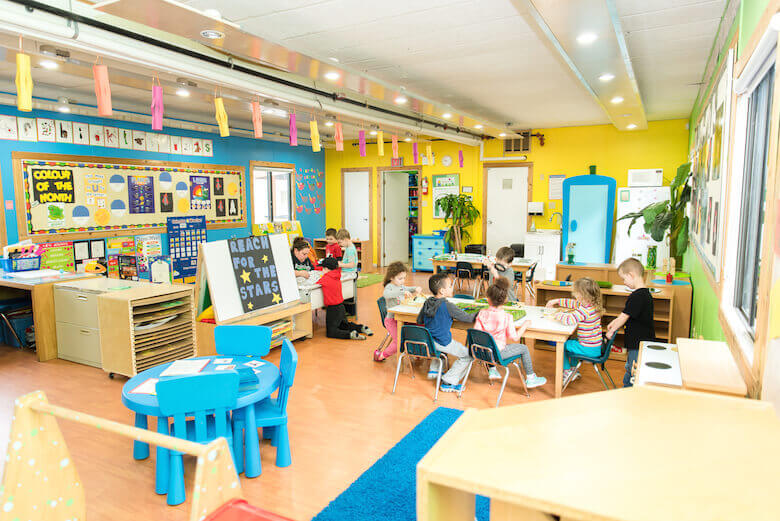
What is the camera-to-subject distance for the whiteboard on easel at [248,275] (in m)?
4.97

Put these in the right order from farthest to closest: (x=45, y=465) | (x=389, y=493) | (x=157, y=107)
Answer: (x=157, y=107)
(x=389, y=493)
(x=45, y=465)

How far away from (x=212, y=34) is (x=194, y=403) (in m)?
2.39

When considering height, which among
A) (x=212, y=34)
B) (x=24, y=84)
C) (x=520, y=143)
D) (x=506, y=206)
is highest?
(x=520, y=143)

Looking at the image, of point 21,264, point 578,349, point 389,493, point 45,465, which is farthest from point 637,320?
point 21,264

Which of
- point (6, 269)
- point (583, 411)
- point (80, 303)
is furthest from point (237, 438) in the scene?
point (6, 269)

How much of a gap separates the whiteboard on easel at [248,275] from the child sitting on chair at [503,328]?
2.36 metres

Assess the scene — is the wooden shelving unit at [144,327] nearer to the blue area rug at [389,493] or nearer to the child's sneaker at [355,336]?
the child's sneaker at [355,336]

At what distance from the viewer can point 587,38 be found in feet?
12.1

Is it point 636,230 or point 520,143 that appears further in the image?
point 520,143

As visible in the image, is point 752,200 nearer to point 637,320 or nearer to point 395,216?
point 637,320

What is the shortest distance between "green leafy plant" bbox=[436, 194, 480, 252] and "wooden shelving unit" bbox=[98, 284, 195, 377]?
7.06 meters

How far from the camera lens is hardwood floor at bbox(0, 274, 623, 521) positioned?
2957mm

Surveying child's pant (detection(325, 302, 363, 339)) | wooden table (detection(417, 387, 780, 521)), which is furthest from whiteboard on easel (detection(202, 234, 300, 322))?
wooden table (detection(417, 387, 780, 521))

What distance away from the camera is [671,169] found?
30.7 feet
